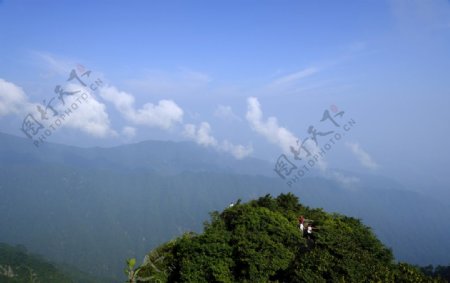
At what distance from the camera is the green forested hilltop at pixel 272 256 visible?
79.3ft

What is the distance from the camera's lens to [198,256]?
27203 mm

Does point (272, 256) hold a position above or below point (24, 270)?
above

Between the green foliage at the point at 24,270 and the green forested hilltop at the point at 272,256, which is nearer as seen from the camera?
the green forested hilltop at the point at 272,256

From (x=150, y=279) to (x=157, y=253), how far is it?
4736 mm

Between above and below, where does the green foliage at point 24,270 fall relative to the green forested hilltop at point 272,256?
below

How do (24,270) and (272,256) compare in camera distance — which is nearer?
(272,256)

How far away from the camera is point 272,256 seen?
2703 centimetres

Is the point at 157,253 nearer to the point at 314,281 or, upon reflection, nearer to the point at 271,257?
the point at 271,257

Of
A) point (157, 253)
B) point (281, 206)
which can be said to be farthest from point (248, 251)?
point (281, 206)

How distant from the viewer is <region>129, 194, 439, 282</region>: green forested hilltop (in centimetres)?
2416

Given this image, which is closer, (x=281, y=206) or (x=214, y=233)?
(x=214, y=233)

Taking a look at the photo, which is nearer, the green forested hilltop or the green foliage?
the green forested hilltop

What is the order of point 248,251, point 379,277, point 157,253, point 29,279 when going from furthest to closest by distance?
point 29,279 < point 157,253 < point 248,251 < point 379,277

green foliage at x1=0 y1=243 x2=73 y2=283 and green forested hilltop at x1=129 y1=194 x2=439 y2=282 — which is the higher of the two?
green forested hilltop at x1=129 y1=194 x2=439 y2=282
